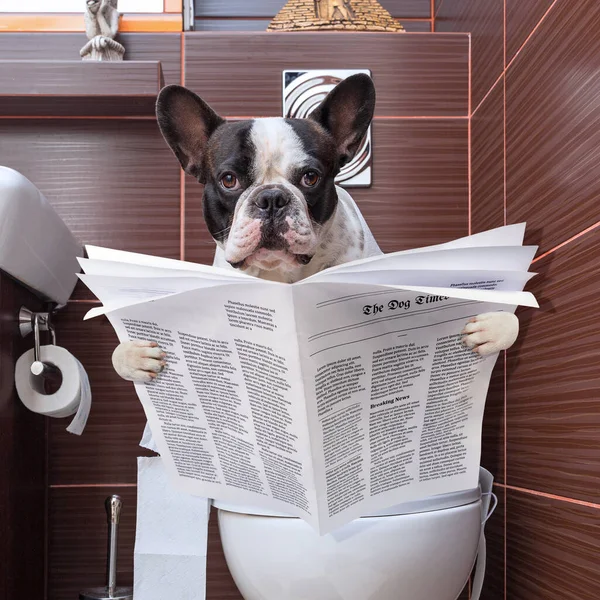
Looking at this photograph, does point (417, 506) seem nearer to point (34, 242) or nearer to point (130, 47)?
point (34, 242)

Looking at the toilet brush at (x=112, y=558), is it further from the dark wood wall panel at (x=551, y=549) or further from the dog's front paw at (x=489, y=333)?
the dog's front paw at (x=489, y=333)

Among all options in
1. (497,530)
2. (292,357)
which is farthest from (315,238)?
(497,530)

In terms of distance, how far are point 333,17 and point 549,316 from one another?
3.11 feet

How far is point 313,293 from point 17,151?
1124mm

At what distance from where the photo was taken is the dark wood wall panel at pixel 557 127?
859 millimetres

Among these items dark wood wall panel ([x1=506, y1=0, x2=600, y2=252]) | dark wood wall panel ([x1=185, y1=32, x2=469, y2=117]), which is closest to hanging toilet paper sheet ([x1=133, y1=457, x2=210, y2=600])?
dark wood wall panel ([x1=506, y1=0, x2=600, y2=252])

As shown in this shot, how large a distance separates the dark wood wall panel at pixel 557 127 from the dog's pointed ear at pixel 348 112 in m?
0.24

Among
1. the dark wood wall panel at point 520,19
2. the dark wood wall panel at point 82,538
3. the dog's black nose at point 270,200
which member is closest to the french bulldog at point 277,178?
the dog's black nose at point 270,200

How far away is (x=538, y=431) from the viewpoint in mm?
1022

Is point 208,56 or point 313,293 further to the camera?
point 208,56

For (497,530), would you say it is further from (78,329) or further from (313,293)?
(78,329)

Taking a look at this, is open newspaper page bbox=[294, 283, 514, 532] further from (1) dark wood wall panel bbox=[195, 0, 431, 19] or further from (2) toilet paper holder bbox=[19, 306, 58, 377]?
(1) dark wood wall panel bbox=[195, 0, 431, 19]

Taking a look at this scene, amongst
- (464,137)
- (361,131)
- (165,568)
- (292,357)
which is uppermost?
(464,137)

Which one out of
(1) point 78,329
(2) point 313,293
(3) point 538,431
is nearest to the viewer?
(2) point 313,293
